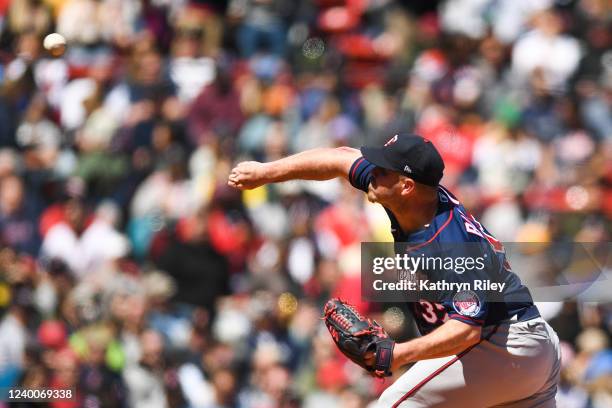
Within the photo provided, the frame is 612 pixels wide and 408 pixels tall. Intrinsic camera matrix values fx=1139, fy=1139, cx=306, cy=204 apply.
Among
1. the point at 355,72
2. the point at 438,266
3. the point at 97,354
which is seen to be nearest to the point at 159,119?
the point at 355,72

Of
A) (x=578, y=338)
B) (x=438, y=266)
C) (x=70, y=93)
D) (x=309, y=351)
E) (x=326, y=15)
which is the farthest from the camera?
(x=326, y=15)

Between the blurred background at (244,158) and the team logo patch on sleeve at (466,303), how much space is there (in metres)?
4.20

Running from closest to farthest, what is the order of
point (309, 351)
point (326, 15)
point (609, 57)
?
point (309, 351) → point (609, 57) → point (326, 15)

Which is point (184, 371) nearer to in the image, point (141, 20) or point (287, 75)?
point (287, 75)

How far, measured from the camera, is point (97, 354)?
10258mm

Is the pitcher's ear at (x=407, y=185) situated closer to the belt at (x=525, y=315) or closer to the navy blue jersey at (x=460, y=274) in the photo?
the navy blue jersey at (x=460, y=274)

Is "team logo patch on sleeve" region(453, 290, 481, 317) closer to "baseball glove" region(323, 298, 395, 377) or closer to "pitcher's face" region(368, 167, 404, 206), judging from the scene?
"baseball glove" region(323, 298, 395, 377)

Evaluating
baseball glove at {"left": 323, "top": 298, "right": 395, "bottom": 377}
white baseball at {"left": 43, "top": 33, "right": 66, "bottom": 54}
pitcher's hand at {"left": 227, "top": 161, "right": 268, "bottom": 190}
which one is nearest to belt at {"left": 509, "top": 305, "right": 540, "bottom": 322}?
baseball glove at {"left": 323, "top": 298, "right": 395, "bottom": 377}

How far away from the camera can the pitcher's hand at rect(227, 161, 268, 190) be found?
604cm

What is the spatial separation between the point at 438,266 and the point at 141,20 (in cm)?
985

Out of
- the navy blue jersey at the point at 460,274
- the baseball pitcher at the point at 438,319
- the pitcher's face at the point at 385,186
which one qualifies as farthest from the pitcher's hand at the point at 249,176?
the pitcher's face at the point at 385,186

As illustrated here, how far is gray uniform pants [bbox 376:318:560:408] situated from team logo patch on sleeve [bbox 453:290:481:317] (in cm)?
34

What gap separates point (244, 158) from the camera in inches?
476

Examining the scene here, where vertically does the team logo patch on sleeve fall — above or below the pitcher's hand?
below
